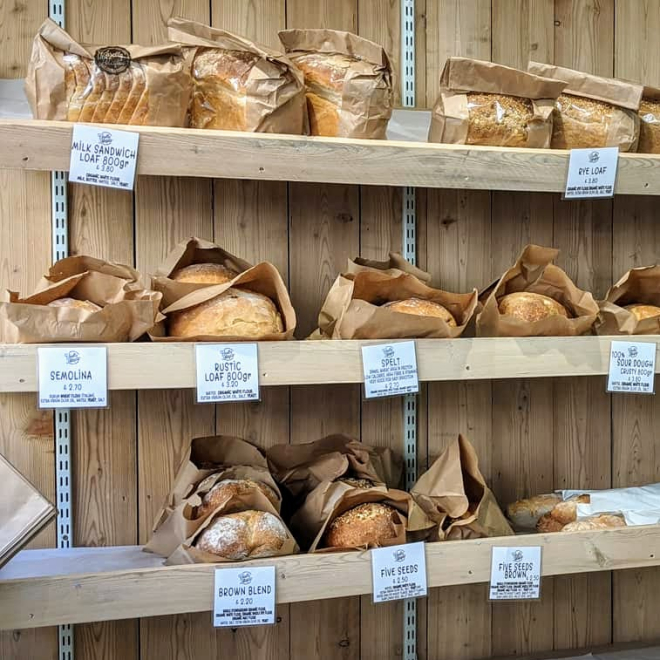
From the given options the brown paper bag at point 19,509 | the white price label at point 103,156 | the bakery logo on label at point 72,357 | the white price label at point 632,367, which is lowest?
the brown paper bag at point 19,509

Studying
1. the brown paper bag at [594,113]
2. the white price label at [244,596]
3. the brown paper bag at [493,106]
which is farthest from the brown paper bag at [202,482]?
the brown paper bag at [594,113]

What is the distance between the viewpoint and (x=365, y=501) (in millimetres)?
1511

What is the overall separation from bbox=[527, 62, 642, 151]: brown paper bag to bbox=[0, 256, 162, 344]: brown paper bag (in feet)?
3.25

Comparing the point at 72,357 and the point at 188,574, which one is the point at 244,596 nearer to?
the point at 188,574

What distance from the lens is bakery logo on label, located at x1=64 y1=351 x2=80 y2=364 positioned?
1283 millimetres

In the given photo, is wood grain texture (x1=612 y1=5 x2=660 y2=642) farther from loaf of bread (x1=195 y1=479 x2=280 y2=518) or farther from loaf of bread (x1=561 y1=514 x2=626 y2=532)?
loaf of bread (x1=195 y1=479 x2=280 y2=518)

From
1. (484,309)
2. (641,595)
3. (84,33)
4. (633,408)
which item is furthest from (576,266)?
(84,33)

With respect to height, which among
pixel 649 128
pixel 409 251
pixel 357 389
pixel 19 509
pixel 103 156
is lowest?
pixel 19 509

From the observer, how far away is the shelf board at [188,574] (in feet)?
4.27

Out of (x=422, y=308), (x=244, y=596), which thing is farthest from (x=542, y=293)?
(x=244, y=596)

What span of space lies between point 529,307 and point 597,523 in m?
0.49

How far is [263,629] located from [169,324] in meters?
0.83

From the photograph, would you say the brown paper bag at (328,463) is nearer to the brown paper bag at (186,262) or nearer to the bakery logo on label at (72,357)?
the brown paper bag at (186,262)

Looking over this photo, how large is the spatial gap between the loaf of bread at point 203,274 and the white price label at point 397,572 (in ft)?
2.02
